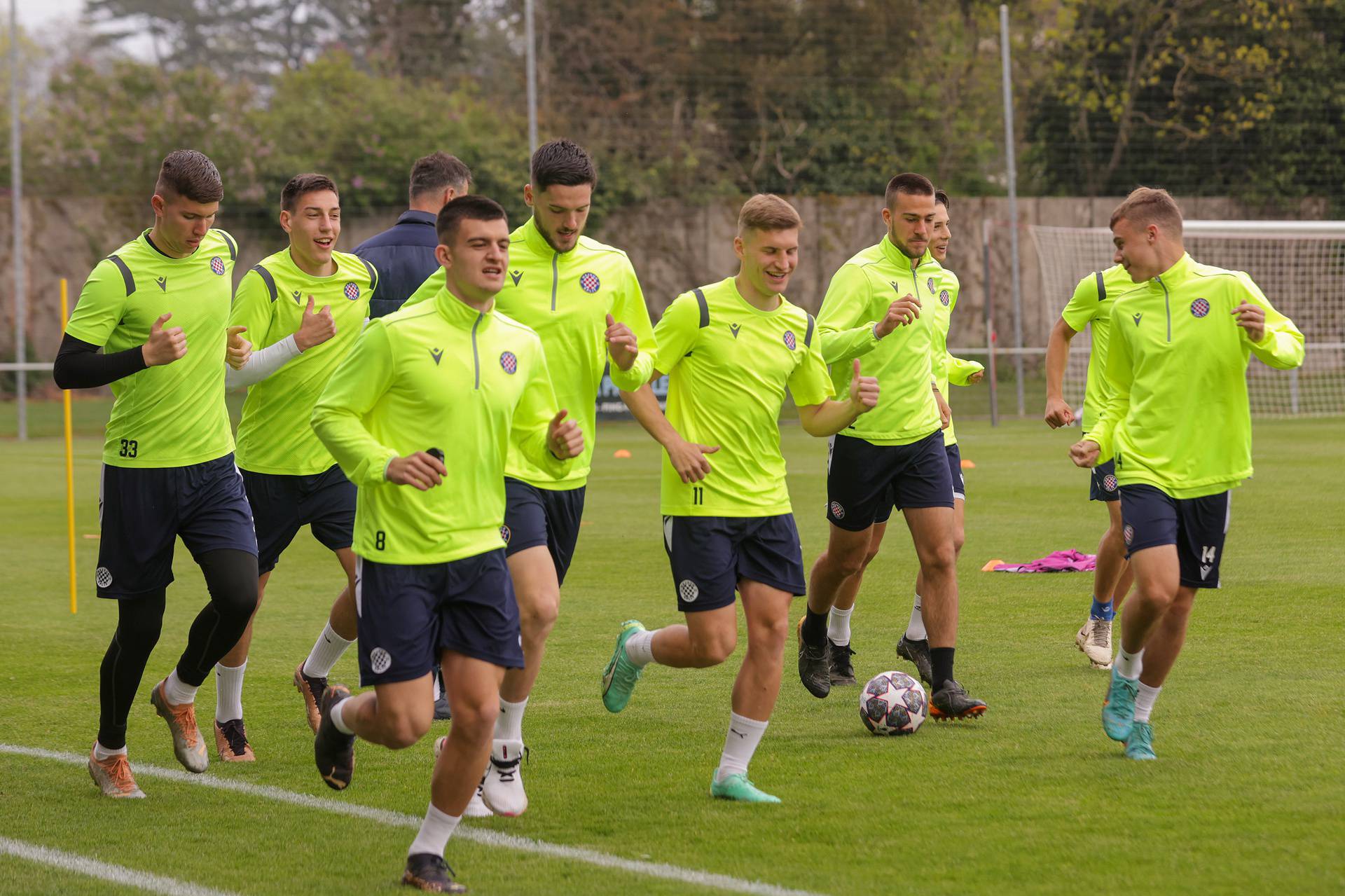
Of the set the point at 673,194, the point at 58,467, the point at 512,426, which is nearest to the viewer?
the point at 512,426

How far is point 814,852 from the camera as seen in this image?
5152mm

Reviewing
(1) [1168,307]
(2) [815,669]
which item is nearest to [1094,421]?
(2) [815,669]

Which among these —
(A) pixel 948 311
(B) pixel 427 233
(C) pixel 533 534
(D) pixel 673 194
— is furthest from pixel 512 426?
(D) pixel 673 194

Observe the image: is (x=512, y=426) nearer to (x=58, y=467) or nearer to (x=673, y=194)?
(x=58, y=467)

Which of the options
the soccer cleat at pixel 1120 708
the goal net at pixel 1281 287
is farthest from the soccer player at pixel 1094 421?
the goal net at pixel 1281 287

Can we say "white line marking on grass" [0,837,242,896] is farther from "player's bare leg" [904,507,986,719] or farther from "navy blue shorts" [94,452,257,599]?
"player's bare leg" [904,507,986,719]

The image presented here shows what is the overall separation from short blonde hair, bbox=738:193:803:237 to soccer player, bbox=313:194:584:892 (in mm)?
1208

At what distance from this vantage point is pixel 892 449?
751 centimetres

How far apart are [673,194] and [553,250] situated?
24.6 m

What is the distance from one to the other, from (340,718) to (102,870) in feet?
2.80

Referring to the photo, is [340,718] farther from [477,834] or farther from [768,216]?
[768,216]

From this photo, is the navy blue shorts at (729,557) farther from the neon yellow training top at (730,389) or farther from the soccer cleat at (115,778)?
the soccer cleat at (115,778)

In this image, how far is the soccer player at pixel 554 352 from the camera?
19.0 feet

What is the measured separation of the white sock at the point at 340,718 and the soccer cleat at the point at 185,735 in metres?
1.31
